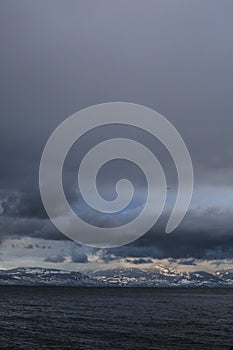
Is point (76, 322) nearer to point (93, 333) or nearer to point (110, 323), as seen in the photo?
point (110, 323)

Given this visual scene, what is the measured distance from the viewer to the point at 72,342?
6388cm

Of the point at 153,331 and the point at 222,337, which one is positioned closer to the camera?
the point at 222,337

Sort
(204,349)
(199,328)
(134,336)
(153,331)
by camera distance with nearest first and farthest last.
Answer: (204,349)
(134,336)
(153,331)
(199,328)

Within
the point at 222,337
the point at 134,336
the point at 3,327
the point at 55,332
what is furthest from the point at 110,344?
the point at 3,327

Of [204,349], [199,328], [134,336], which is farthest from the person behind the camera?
[199,328]

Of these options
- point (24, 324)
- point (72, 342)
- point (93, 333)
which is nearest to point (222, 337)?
point (93, 333)

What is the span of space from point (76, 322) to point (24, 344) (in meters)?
32.6

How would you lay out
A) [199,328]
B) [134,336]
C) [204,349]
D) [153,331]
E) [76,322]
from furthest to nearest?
1. [76,322]
2. [199,328]
3. [153,331]
4. [134,336]
5. [204,349]

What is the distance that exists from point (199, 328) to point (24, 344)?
39.5 metres

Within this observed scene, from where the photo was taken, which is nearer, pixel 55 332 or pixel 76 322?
pixel 55 332

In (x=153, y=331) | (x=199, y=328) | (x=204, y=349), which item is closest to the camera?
(x=204, y=349)

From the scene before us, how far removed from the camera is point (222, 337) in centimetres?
7344

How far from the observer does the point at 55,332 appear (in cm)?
7444

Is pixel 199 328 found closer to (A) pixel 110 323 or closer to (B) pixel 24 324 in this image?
(A) pixel 110 323
